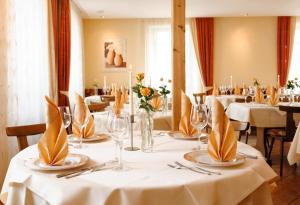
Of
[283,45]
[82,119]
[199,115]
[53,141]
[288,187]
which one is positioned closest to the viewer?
[53,141]

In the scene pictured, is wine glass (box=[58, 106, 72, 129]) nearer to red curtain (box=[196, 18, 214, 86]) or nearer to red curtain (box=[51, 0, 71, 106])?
red curtain (box=[51, 0, 71, 106])

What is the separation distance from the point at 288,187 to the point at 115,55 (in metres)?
7.38

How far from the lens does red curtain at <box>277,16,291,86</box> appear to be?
1029 centimetres

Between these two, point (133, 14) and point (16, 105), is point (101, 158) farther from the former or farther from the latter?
point (133, 14)

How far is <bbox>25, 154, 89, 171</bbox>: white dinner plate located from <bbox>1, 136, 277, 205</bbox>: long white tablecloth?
1.1 inches

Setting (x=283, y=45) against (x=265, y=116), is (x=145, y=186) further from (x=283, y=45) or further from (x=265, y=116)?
(x=283, y=45)

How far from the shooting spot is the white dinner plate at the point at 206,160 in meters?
1.56

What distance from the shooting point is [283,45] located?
34.0 ft

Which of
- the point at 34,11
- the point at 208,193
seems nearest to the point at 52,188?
the point at 208,193

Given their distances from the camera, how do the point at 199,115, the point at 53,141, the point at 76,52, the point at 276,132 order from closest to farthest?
1. the point at 53,141
2. the point at 199,115
3. the point at 276,132
4. the point at 76,52

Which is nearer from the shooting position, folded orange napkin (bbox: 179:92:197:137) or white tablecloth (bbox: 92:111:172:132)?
folded orange napkin (bbox: 179:92:197:137)

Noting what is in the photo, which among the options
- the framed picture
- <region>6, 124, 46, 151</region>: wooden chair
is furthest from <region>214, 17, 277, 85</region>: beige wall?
<region>6, 124, 46, 151</region>: wooden chair

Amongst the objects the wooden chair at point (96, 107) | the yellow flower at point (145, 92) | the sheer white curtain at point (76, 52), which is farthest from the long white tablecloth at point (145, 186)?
the sheer white curtain at point (76, 52)

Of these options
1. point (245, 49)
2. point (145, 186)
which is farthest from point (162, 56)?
point (145, 186)
